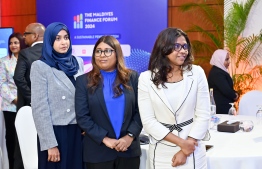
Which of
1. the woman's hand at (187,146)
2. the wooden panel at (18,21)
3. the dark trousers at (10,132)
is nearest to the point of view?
the woman's hand at (187,146)

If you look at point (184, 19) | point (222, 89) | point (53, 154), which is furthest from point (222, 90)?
point (53, 154)

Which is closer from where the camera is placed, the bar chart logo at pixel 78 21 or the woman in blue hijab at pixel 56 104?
the woman in blue hijab at pixel 56 104

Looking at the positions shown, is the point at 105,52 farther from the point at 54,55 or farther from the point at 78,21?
the point at 78,21

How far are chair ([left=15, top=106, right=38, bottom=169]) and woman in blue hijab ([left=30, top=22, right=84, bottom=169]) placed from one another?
571mm

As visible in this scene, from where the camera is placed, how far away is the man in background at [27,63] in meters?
3.60

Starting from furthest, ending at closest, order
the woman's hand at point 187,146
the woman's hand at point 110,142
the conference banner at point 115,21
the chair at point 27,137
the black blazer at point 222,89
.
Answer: the conference banner at point 115,21
the black blazer at point 222,89
the chair at point 27,137
the woman's hand at point 110,142
the woman's hand at point 187,146

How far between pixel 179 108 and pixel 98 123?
1.64 feet

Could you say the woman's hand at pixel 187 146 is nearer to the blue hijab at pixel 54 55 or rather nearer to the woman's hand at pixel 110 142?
the woman's hand at pixel 110 142

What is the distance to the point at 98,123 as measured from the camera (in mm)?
2342

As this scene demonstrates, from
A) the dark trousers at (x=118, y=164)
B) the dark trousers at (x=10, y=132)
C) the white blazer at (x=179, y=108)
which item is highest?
the white blazer at (x=179, y=108)

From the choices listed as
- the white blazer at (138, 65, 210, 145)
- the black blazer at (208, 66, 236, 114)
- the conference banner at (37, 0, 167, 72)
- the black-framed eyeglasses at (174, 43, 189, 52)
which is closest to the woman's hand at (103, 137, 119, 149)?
the white blazer at (138, 65, 210, 145)

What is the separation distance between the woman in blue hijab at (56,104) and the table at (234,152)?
1.53 ft

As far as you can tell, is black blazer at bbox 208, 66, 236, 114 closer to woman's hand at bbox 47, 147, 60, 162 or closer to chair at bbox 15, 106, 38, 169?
chair at bbox 15, 106, 38, 169

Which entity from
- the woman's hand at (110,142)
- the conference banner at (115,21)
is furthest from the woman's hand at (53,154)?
the conference banner at (115,21)
